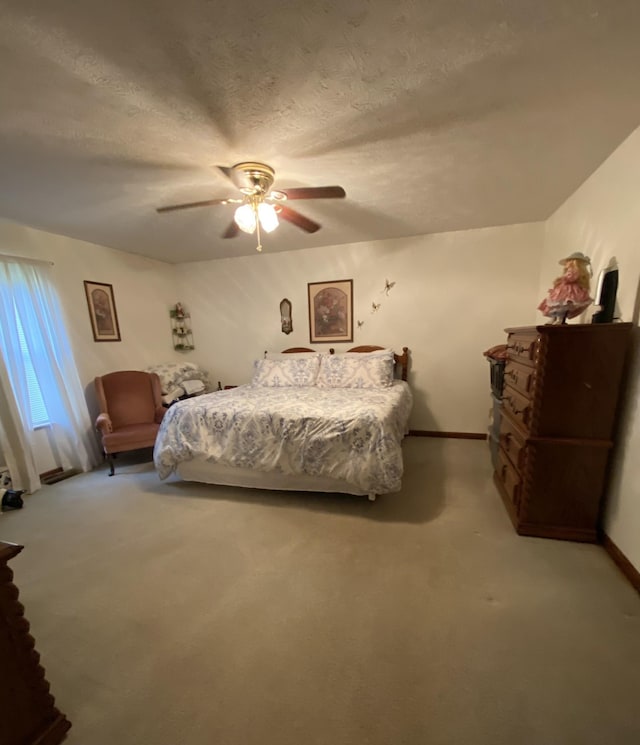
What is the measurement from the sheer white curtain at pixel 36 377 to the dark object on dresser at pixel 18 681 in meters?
2.37

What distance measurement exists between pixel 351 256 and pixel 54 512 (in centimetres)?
373

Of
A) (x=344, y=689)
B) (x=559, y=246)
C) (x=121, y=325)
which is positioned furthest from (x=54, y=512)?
(x=559, y=246)

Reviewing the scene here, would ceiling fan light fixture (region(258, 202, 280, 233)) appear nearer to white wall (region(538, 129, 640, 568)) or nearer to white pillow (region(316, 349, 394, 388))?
white pillow (region(316, 349, 394, 388))

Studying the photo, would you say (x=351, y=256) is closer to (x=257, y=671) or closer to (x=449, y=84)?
(x=449, y=84)

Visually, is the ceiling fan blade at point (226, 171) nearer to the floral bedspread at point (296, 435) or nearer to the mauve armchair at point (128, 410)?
the floral bedspread at point (296, 435)

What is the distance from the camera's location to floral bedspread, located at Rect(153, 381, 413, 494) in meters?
2.11

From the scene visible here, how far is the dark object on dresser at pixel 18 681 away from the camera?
87 cm

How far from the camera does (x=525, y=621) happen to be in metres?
1.34

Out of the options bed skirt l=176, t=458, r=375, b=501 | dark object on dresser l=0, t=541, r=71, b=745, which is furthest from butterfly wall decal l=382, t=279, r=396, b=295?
dark object on dresser l=0, t=541, r=71, b=745

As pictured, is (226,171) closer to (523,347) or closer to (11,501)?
(523,347)

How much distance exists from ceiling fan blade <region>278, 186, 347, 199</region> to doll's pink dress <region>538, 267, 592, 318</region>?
1.37m

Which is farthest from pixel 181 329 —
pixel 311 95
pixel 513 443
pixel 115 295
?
pixel 513 443

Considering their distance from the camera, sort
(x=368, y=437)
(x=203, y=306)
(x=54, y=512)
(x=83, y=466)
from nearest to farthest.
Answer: (x=368, y=437), (x=54, y=512), (x=83, y=466), (x=203, y=306)

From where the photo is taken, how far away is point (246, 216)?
1.90m
